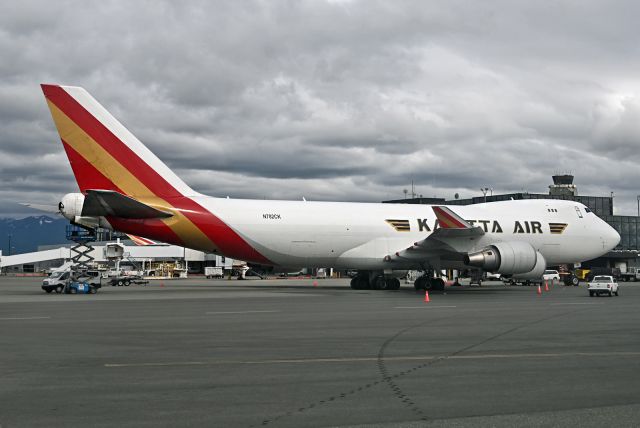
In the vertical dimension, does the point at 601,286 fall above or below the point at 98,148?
below

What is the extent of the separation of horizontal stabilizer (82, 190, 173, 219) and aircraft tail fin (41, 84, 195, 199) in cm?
134

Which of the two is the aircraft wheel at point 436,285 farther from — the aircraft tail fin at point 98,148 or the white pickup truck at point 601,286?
the aircraft tail fin at point 98,148

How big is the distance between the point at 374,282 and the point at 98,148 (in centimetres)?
1851

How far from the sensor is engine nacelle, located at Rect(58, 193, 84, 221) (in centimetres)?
3350

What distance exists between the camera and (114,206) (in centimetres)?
3372

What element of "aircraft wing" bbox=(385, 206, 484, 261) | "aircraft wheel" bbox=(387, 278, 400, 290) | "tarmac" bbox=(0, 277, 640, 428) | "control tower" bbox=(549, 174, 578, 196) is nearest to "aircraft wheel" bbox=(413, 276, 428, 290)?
"aircraft wing" bbox=(385, 206, 484, 261)

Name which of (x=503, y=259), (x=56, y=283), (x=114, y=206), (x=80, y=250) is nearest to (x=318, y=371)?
(x=114, y=206)

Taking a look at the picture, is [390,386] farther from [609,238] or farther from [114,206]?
[609,238]

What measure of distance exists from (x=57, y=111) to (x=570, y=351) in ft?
91.5

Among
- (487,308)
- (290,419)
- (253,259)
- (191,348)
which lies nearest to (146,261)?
(253,259)

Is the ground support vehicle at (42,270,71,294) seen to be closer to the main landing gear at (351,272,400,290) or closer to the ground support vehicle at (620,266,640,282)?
the main landing gear at (351,272,400,290)

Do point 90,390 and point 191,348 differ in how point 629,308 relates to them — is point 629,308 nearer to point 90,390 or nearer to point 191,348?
point 191,348

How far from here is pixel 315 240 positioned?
39469 millimetres

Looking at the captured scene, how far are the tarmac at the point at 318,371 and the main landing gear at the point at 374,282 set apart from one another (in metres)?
21.7
